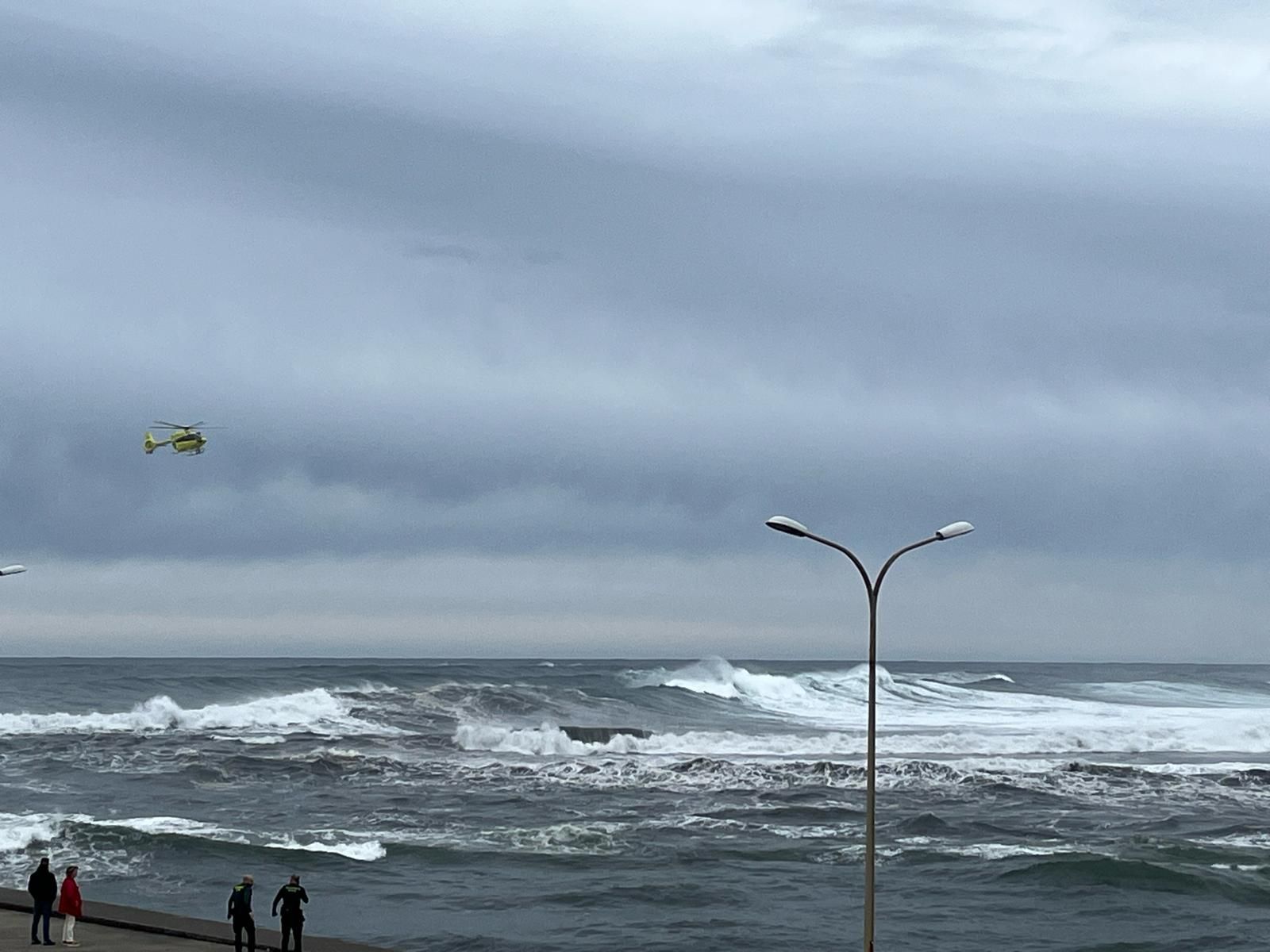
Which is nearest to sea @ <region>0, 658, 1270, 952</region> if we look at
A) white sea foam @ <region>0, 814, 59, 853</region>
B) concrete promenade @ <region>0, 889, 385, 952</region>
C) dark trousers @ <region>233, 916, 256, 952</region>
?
white sea foam @ <region>0, 814, 59, 853</region>

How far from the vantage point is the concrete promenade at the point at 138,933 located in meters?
23.0

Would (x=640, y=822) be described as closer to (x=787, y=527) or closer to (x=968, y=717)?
(x=787, y=527)

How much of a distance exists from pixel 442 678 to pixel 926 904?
7405 cm

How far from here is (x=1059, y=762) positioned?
200ft

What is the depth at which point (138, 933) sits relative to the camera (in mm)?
24016

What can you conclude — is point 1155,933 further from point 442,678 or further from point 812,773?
point 442,678

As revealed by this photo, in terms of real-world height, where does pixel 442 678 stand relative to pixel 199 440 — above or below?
below

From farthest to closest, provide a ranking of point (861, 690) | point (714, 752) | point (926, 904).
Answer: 1. point (861, 690)
2. point (714, 752)
3. point (926, 904)

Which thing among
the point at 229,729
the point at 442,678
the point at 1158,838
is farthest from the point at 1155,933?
the point at 442,678

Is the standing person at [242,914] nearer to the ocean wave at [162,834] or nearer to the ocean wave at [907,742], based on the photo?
the ocean wave at [162,834]

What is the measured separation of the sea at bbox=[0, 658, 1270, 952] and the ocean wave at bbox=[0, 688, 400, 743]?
316mm

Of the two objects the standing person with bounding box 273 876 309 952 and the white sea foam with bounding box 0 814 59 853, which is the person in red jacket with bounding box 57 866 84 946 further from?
the white sea foam with bounding box 0 814 59 853

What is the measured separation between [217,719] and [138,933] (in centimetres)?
5834

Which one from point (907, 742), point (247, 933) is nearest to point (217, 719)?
point (907, 742)
